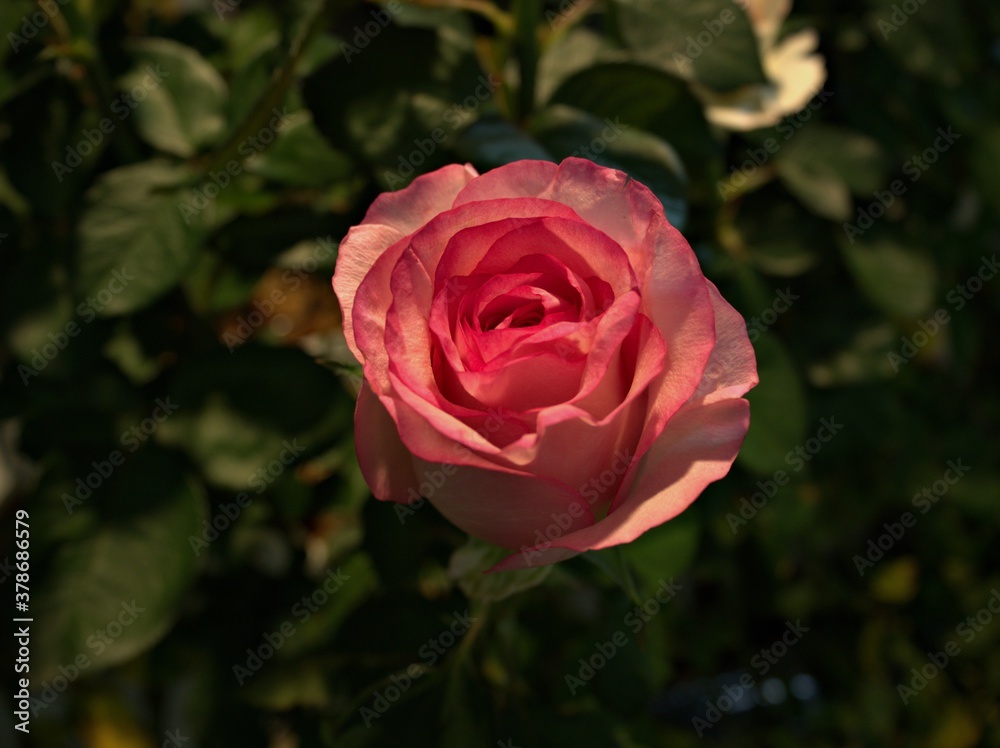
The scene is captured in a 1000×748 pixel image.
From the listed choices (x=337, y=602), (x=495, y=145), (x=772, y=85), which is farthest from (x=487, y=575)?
(x=772, y=85)

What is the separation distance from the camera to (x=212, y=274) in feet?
1.82

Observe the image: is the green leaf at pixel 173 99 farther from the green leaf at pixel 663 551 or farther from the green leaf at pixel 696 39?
the green leaf at pixel 663 551

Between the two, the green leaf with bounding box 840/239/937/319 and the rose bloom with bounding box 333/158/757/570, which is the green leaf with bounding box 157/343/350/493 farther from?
the green leaf with bounding box 840/239/937/319

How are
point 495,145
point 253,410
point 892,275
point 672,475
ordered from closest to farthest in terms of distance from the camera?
point 672,475 → point 495,145 → point 253,410 → point 892,275

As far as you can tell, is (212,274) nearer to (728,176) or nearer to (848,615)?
(728,176)

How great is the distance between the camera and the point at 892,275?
71cm

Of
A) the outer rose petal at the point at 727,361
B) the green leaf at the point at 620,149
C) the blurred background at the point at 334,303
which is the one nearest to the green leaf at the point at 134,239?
the blurred background at the point at 334,303

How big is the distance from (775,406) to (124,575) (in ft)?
1.49

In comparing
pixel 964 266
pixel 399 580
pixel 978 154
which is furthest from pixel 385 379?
pixel 964 266

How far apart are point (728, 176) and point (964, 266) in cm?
51

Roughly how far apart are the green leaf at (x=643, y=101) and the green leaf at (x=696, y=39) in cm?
4

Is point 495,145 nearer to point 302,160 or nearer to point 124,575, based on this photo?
point 302,160

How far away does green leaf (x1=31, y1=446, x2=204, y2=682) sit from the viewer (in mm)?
456

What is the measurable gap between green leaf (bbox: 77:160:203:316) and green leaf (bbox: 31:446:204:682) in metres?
0.13
